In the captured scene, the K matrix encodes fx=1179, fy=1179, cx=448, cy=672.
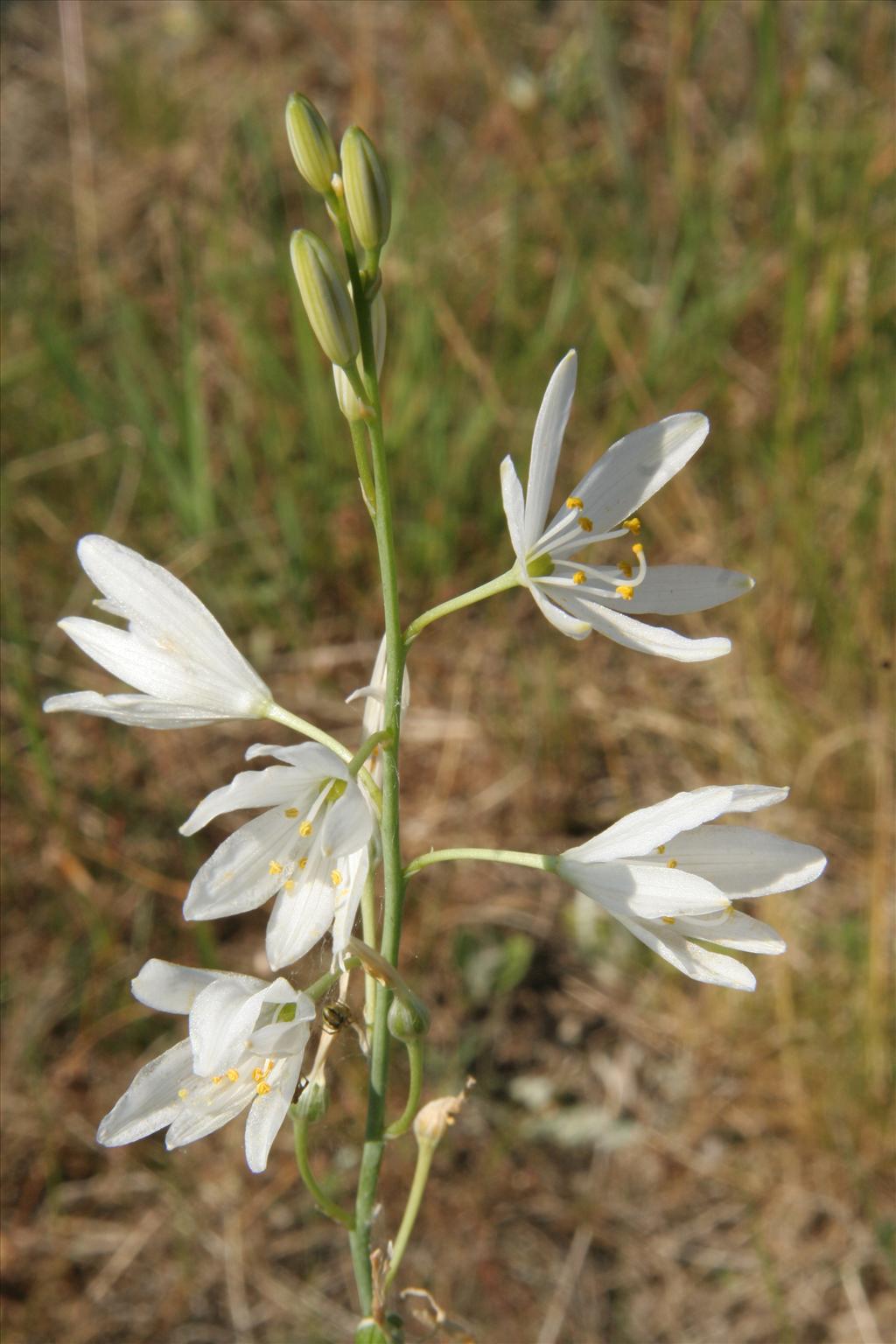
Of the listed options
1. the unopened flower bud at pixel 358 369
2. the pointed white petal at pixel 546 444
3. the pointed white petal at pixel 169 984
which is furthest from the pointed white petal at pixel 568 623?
the pointed white petal at pixel 169 984

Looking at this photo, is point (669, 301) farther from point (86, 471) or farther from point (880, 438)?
point (86, 471)

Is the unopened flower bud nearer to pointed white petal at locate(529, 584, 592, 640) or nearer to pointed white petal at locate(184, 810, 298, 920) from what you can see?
pointed white petal at locate(529, 584, 592, 640)

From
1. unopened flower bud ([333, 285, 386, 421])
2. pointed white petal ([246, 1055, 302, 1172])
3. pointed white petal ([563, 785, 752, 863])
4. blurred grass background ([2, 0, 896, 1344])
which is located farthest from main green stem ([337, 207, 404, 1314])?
blurred grass background ([2, 0, 896, 1344])

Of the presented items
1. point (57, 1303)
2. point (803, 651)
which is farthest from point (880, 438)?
point (57, 1303)

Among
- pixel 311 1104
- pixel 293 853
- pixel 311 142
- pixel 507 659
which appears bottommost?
pixel 507 659

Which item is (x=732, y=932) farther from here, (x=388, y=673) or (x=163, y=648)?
(x=163, y=648)

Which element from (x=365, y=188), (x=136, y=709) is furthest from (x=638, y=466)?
(x=136, y=709)
